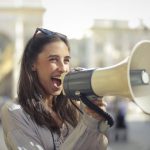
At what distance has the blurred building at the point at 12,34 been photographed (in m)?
42.4

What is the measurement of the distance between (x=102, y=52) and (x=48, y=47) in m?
46.4

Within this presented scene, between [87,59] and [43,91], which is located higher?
[43,91]

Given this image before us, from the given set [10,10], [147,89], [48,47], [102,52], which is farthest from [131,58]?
[102,52]

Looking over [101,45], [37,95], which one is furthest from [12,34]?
[37,95]

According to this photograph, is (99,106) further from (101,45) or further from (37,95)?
(101,45)

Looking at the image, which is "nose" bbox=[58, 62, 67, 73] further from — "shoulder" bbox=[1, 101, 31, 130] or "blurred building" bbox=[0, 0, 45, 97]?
"blurred building" bbox=[0, 0, 45, 97]

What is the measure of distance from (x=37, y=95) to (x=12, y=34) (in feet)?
144

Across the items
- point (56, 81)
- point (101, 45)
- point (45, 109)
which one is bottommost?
point (101, 45)

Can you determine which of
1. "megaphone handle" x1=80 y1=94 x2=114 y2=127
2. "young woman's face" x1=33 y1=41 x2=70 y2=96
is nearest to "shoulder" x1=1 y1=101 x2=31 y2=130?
"young woman's face" x1=33 y1=41 x2=70 y2=96

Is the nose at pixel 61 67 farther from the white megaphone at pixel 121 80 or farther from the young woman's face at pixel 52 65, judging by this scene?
the white megaphone at pixel 121 80

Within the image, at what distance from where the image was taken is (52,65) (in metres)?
1.78

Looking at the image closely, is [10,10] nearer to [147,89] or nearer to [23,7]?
[23,7]

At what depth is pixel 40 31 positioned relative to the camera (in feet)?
6.27

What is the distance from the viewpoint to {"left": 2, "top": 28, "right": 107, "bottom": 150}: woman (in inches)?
Answer: 62.6
